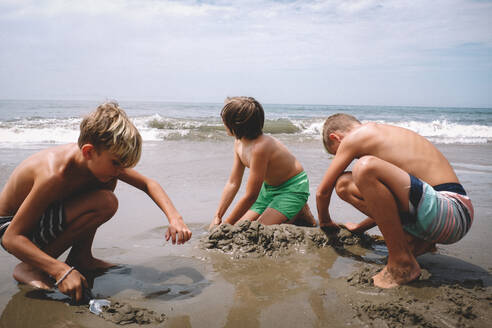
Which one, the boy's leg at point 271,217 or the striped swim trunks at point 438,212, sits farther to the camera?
the boy's leg at point 271,217

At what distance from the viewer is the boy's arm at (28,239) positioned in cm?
189

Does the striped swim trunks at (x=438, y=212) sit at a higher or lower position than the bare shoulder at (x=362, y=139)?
lower

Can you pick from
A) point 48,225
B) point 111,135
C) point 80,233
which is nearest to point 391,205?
point 111,135

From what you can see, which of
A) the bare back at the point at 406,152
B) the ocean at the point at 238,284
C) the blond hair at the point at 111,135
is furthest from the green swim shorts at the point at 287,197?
the blond hair at the point at 111,135

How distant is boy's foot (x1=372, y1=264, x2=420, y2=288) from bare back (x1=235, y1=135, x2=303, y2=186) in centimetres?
138

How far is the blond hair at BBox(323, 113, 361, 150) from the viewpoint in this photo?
2.60m

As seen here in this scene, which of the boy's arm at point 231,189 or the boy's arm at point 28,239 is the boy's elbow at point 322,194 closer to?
the boy's arm at point 231,189

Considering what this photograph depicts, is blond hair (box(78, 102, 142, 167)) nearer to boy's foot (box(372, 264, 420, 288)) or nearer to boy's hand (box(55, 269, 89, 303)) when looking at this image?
boy's hand (box(55, 269, 89, 303))

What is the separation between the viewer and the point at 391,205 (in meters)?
2.09

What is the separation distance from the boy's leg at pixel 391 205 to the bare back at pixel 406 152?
213 mm

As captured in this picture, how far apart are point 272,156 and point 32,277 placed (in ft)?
6.45

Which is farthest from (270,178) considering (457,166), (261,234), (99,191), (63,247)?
(457,166)

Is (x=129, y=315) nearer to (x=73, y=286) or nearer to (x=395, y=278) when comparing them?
(x=73, y=286)

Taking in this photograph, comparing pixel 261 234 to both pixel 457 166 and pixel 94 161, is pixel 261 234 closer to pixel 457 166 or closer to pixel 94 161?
pixel 94 161
